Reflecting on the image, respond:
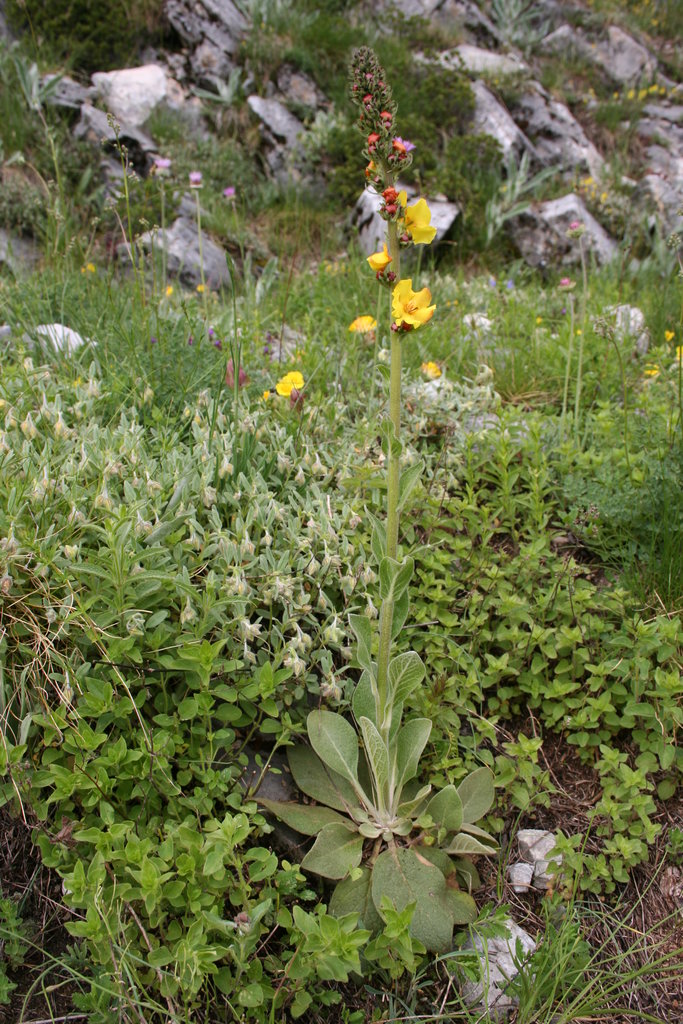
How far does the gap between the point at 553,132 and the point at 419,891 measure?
9.70 metres

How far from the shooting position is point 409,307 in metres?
1.56

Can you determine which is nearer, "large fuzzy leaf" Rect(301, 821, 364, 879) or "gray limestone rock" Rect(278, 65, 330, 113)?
"large fuzzy leaf" Rect(301, 821, 364, 879)

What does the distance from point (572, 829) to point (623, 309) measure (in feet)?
10.7

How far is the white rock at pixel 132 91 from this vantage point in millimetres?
7637

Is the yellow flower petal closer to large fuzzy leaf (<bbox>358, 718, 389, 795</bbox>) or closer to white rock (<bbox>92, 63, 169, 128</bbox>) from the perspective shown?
large fuzzy leaf (<bbox>358, 718, 389, 795</bbox>)

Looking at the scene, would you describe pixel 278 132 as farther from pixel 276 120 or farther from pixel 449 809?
pixel 449 809

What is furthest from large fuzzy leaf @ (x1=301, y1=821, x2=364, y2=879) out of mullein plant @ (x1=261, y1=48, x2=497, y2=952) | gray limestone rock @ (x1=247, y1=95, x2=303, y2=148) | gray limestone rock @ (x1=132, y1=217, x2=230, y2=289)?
gray limestone rock @ (x1=247, y1=95, x2=303, y2=148)

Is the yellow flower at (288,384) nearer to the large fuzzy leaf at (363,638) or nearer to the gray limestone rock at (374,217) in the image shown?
the large fuzzy leaf at (363,638)

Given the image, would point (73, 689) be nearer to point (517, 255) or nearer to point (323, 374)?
point (323, 374)

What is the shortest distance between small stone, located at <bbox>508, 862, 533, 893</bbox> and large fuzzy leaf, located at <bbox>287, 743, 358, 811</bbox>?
474mm

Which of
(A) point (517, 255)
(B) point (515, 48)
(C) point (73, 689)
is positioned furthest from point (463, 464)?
(B) point (515, 48)

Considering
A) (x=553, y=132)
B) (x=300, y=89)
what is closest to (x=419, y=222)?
(x=300, y=89)

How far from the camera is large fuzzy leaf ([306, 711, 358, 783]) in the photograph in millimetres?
1823

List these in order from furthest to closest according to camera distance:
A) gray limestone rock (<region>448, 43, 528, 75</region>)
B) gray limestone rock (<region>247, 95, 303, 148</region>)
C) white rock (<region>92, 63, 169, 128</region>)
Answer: gray limestone rock (<region>448, 43, 528, 75</region>) < gray limestone rock (<region>247, 95, 303, 148</region>) < white rock (<region>92, 63, 169, 128</region>)
